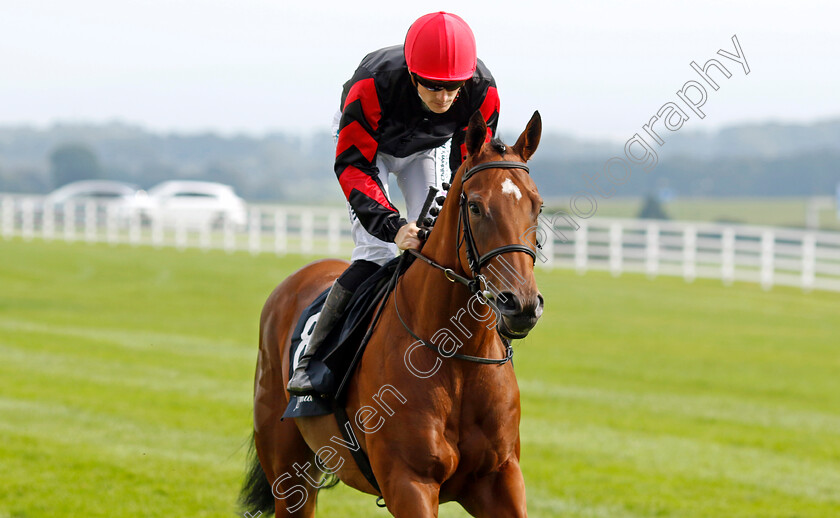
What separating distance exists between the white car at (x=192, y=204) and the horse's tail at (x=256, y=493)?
108 ft

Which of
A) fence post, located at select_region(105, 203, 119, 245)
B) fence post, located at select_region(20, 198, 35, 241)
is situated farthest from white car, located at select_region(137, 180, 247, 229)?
fence post, located at select_region(20, 198, 35, 241)

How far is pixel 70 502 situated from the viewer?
6.62 meters

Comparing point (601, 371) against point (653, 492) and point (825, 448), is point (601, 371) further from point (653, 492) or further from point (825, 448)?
point (653, 492)

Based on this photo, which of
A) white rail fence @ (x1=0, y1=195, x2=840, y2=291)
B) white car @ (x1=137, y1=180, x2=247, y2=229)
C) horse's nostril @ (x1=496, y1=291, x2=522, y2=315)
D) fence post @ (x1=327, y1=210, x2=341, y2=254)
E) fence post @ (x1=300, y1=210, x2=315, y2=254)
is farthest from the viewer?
white car @ (x1=137, y1=180, x2=247, y2=229)

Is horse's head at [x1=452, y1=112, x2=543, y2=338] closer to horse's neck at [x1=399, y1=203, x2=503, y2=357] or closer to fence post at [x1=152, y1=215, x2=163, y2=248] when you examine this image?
horse's neck at [x1=399, y1=203, x2=503, y2=357]

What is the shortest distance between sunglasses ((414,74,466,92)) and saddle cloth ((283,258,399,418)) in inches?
31.0

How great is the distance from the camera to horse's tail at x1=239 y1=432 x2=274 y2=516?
17.7 feet

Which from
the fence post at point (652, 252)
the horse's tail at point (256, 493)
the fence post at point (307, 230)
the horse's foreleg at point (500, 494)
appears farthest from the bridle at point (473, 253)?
the fence post at point (307, 230)

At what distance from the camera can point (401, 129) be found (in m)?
4.37

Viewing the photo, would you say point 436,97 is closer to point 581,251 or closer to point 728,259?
point 728,259

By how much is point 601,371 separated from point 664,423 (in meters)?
3.07

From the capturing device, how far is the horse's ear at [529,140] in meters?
3.63

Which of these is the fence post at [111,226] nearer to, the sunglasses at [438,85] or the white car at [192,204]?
the white car at [192,204]

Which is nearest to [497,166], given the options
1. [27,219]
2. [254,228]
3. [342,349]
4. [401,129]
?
[401,129]
